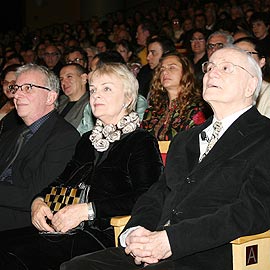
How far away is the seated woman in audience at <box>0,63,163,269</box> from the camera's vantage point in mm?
2809

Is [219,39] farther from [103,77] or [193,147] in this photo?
[193,147]

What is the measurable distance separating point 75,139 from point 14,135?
0.54m

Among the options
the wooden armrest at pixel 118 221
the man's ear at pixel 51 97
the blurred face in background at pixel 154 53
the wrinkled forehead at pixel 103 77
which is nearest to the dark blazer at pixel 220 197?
the wooden armrest at pixel 118 221

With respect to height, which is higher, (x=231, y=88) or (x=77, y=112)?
(x=231, y=88)

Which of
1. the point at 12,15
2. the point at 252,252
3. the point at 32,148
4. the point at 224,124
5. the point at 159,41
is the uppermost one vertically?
the point at 12,15

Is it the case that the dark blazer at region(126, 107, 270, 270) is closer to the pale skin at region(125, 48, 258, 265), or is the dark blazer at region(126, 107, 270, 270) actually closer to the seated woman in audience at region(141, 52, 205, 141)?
the pale skin at region(125, 48, 258, 265)

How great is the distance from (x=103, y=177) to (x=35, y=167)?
0.57 meters

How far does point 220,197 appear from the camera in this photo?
235 centimetres

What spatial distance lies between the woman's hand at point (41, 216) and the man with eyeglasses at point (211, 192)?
46 cm

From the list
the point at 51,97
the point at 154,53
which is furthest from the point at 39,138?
the point at 154,53

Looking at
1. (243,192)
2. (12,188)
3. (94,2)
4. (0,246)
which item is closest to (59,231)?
(0,246)

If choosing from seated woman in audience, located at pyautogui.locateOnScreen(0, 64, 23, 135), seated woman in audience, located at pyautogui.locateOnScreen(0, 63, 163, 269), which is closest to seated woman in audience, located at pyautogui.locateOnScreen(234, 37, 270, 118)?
seated woman in audience, located at pyautogui.locateOnScreen(0, 63, 163, 269)

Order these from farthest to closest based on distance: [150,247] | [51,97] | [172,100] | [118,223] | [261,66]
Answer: [172,100]
[261,66]
[51,97]
[118,223]
[150,247]

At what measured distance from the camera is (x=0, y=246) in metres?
2.88
